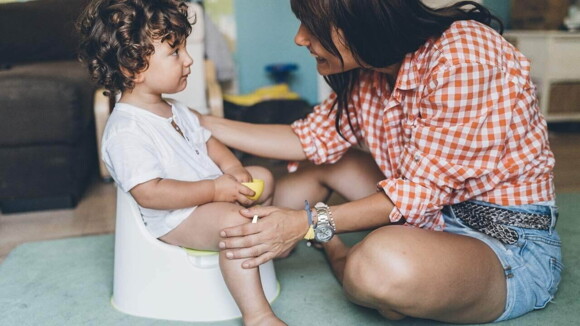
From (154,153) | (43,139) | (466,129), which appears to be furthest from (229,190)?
(43,139)

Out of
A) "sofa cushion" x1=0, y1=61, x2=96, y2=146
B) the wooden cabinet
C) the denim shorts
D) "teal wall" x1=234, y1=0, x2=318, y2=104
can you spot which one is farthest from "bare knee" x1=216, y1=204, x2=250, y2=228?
the wooden cabinet

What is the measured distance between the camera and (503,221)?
3.40 feet

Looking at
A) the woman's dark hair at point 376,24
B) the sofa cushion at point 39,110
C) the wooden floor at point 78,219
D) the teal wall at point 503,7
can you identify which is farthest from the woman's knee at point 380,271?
the teal wall at point 503,7

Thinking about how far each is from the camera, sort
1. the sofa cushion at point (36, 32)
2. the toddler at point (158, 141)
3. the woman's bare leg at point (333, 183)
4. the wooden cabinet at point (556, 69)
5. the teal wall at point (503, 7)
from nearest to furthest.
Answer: the toddler at point (158, 141) → the woman's bare leg at point (333, 183) → the sofa cushion at point (36, 32) → the wooden cabinet at point (556, 69) → the teal wall at point (503, 7)

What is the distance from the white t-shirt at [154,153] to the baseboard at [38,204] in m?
0.92

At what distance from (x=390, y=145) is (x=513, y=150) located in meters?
0.25

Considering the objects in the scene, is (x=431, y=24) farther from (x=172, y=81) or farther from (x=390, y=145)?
(x=172, y=81)

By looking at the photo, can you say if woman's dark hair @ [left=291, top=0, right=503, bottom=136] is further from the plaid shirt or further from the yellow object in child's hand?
the yellow object in child's hand

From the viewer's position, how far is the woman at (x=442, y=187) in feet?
3.12

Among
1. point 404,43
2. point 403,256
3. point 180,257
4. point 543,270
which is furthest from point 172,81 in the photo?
point 543,270

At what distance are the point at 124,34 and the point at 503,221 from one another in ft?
2.69

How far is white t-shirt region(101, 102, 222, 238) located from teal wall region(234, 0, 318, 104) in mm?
1986

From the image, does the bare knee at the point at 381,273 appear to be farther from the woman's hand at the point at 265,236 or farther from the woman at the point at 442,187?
the woman's hand at the point at 265,236

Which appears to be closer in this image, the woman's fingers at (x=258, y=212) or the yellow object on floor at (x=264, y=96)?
the woman's fingers at (x=258, y=212)
